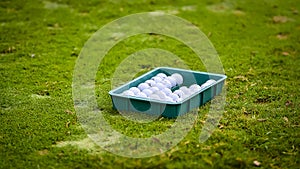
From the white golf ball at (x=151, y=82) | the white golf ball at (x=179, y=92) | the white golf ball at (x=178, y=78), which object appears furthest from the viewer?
the white golf ball at (x=178, y=78)

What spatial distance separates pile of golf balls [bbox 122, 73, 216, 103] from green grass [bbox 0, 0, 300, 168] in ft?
0.87

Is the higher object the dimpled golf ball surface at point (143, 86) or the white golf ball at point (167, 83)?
the dimpled golf ball surface at point (143, 86)

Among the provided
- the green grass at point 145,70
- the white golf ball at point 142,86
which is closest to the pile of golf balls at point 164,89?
the white golf ball at point 142,86

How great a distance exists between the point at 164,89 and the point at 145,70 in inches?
57.1

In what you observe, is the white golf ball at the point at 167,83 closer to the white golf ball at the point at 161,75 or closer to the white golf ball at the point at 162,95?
the white golf ball at the point at 161,75

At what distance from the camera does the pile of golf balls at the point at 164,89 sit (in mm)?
5254

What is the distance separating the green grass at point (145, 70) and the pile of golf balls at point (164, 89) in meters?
0.27

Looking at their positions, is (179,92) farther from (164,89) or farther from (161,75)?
(161,75)

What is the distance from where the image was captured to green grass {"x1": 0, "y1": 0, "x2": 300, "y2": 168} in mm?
4398

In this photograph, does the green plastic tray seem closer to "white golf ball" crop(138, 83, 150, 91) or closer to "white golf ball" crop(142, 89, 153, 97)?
"white golf ball" crop(138, 83, 150, 91)

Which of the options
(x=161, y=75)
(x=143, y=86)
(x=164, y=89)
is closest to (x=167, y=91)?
(x=164, y=89)

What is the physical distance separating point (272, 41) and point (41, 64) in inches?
134

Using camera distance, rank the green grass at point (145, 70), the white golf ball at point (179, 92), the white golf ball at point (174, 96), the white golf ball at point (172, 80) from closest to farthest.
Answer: the green grass at point (145, 70), the white golf ball at point (174, 96), the white golf ball at point (179, 92), the white golf ball at point (172, 80)

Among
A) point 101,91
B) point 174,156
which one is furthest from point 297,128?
point 101,91
